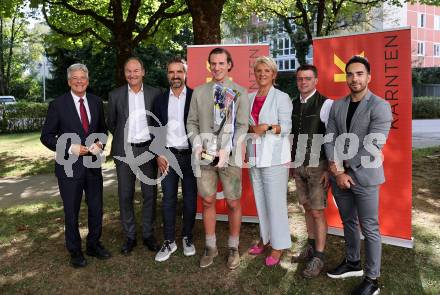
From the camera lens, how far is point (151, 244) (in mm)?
4871

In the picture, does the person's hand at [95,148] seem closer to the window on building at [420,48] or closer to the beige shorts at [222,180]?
the beige shorts at [222,180]

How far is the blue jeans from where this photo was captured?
14.8 feet

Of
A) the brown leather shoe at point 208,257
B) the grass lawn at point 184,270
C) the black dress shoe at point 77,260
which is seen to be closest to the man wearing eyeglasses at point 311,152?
the grass lawn at point 184,270

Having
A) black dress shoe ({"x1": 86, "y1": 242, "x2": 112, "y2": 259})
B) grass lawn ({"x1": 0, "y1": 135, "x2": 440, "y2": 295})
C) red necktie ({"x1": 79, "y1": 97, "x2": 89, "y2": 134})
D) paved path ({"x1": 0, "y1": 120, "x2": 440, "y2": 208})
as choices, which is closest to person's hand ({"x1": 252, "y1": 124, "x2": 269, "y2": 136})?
grass lawn ({"x1": 0, "y1": 135, "x2": 440, "y2": 295})

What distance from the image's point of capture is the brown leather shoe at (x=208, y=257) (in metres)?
4.41

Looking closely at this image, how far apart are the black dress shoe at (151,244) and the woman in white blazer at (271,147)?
1.39 m

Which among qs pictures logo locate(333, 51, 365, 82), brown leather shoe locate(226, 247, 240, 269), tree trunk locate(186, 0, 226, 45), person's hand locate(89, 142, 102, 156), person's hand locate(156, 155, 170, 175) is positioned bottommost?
brown leather shoe locate(226, 247, 240, 269)

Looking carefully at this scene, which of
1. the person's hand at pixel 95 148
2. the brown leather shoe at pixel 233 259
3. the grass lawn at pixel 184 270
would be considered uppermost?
the person's hand at pixel 95 148

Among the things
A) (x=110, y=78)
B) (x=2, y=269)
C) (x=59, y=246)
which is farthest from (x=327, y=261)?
(x=110, y=78)

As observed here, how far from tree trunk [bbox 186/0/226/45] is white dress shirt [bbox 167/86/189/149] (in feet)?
7.10

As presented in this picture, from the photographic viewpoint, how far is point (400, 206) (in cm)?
471

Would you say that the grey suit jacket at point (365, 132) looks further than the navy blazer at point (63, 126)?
No

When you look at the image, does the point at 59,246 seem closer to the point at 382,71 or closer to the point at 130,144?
the point at 130,144

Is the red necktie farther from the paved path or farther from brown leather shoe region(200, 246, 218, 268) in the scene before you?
the paved path
